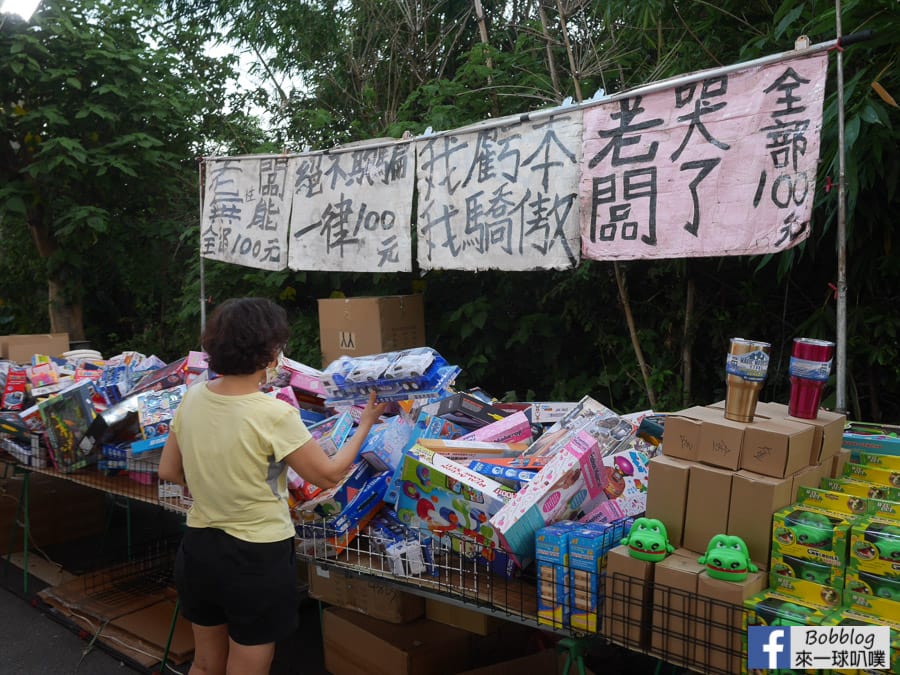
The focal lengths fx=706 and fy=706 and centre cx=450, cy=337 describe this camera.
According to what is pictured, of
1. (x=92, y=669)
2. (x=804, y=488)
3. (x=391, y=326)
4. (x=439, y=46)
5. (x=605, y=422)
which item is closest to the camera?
(x=804, y=488)

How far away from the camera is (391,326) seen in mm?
4684

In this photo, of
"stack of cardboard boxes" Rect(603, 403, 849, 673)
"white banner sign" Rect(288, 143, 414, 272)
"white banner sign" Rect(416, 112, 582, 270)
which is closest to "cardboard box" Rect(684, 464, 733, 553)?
"stack of cardboard boxes" Rect(603, 403, 849, 673)

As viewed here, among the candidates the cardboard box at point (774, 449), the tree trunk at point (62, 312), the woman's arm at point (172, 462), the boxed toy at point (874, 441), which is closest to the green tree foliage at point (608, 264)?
the boxed toy at point (874, 441)

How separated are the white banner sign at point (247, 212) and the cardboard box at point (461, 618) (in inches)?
113

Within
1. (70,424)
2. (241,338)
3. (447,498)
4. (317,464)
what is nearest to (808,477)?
(447,498)

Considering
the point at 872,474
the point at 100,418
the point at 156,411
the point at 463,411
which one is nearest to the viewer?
the point at 872,474

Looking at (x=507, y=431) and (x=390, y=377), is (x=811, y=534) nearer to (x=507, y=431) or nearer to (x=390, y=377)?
(x=507, y=431)

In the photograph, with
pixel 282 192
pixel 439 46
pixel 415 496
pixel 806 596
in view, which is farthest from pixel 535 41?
pixel 806 596

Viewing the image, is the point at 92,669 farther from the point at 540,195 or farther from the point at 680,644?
the point at 540,195

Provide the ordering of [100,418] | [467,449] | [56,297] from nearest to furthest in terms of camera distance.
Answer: [467,449] → [100,418] → [56,297]

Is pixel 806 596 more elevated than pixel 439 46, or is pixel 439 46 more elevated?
pixel 439 46

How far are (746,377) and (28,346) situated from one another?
217 inches

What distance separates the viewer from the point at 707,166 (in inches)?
124

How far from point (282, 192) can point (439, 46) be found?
2.97 m
